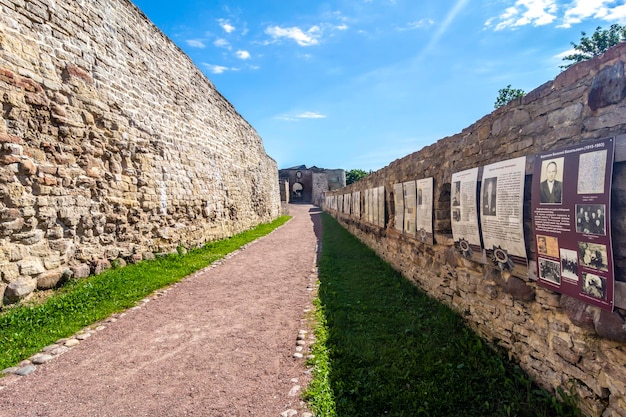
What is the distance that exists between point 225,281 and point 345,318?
9.83ft

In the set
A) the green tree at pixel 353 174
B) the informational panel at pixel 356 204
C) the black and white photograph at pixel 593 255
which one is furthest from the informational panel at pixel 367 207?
the green tree at pixel 353 174

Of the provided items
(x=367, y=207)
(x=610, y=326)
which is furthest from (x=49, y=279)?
(x=367, y=207)

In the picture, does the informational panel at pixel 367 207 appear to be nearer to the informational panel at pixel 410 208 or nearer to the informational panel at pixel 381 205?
the informational panel at pixel 381 205

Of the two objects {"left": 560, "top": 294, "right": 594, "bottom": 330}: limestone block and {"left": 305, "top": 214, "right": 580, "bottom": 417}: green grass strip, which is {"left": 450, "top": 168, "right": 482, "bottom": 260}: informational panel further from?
{"left": 560, "top": 294, "right": 594, "bottom": 330}: limestone block

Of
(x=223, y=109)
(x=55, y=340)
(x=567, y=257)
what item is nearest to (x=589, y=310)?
(x=567, y=257)

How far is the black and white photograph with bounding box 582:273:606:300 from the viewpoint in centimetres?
210

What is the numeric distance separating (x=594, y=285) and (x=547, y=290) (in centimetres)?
49

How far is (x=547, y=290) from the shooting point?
8.64 feet

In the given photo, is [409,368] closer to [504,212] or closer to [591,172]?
[504,212]

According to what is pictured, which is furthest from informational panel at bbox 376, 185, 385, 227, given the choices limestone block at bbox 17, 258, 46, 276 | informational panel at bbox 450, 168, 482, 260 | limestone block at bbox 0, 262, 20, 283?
limestone block at bbox 0, 262, 20, 283

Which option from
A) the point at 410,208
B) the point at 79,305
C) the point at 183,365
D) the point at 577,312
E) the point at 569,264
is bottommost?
the point at 183,365

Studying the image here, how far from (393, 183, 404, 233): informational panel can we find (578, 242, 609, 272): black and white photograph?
13.2 ft

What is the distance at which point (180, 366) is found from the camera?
3328mm

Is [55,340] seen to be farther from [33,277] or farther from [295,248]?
[295,248]
